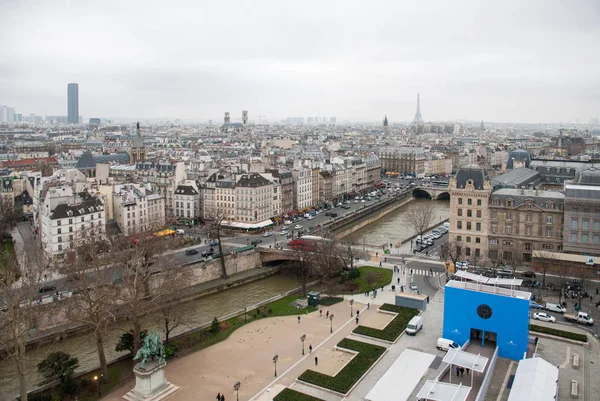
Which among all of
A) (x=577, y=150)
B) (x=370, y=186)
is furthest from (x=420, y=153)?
(x=577, y=150)

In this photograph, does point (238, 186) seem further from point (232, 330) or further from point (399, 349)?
point (399, 349)

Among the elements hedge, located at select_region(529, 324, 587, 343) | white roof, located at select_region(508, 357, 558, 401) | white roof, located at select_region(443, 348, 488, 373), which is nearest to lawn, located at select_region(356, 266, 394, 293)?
hedge, located at select_region(529, 324, 587, 343)

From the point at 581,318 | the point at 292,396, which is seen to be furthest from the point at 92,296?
the point at 581,318

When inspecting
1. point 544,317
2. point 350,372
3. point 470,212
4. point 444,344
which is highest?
point 470,212

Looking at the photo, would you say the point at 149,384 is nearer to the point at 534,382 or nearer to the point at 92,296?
the point at 92,296

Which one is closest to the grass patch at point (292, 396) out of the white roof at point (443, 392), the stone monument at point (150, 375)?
the white roof at point (443, 392)

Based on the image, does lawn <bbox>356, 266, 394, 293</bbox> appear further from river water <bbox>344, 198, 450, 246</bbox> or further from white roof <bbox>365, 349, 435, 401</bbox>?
white roof <bbox>365, 349, 435, 401</bbox>
